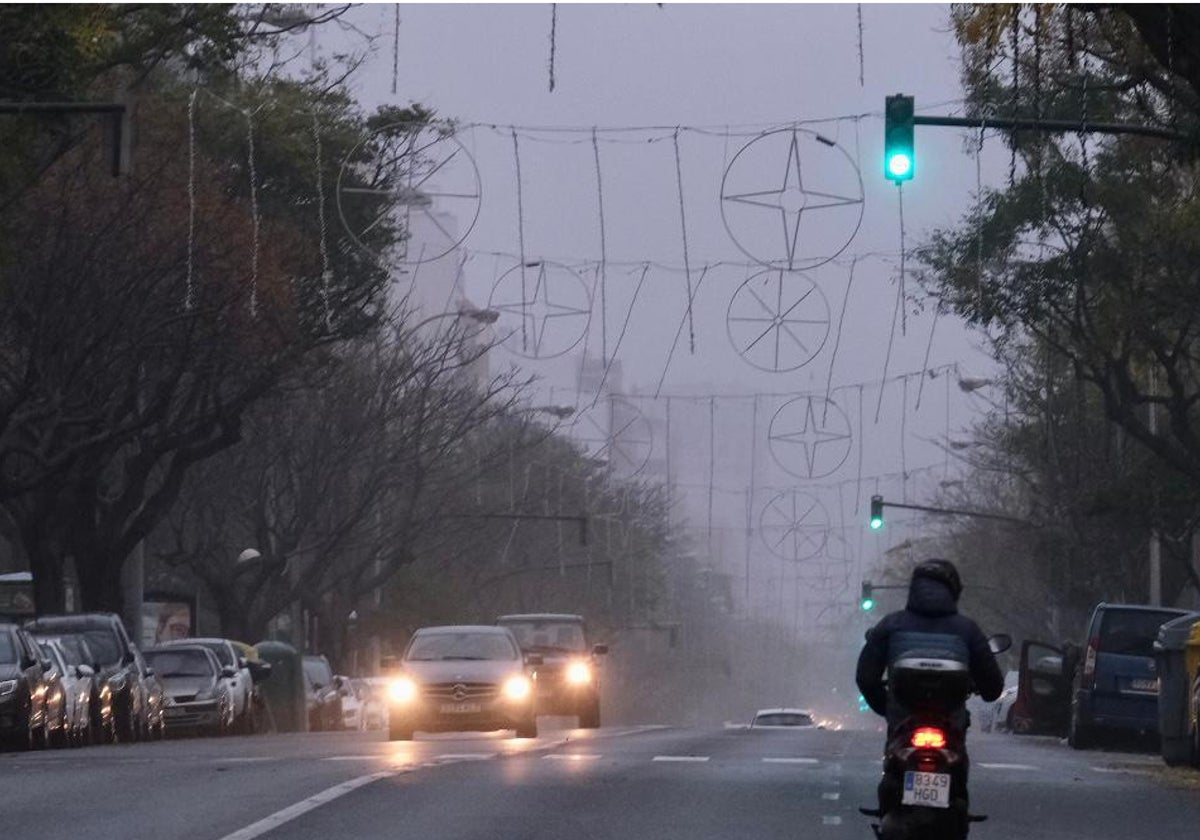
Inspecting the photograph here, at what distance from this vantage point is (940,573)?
36.1 ft

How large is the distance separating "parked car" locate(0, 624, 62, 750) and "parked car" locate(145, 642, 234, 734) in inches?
357

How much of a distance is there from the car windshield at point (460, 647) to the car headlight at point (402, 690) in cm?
47

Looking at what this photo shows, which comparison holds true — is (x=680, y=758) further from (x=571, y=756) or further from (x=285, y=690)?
(x=285, y=690)

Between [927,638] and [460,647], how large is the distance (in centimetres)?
2240

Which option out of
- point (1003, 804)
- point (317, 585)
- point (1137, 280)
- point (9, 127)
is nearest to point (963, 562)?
point (317, 585)

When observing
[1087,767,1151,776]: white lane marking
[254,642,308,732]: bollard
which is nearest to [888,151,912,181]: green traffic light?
[1087,767,1151,776]: white lane marking

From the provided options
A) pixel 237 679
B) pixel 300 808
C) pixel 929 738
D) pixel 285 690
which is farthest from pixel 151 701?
pixel 929 738

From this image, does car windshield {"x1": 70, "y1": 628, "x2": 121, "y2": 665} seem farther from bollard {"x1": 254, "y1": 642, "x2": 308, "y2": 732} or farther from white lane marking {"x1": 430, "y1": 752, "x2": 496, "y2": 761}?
white lane marking {"x1": 430, "y1": 752, "x2": 496, "y2": 761}

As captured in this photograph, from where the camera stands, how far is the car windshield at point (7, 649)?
29.6 meters

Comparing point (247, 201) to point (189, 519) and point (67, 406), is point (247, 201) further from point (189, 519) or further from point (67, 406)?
point (189, 519)

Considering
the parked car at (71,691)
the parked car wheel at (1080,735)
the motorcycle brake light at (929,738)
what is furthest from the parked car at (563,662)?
the motorcycle brake light at (929,738)

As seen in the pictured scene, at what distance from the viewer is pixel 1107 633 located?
3344cm

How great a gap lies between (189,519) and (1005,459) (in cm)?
2394

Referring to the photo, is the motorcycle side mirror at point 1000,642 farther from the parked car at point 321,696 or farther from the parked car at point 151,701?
the parked car at point 321,696
